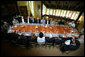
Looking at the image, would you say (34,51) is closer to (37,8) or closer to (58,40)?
(58,40)

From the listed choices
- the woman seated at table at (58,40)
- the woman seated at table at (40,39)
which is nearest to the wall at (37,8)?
the woman seated at table at (40,39)

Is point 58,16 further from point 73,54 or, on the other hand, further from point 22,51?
point 22,51

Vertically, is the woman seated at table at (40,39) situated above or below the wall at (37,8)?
below

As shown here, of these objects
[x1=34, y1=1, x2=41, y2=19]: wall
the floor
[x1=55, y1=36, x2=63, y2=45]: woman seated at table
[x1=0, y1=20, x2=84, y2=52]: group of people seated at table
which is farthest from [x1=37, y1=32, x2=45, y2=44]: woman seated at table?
[x1=34, y1=1, x2=41, y2=19]: wall

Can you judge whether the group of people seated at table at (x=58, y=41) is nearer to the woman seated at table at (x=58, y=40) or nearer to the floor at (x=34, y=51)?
the woman seated at table at (x=58, y=40)

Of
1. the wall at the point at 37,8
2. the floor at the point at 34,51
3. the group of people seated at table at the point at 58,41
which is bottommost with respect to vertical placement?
the floor at the point at 34,51

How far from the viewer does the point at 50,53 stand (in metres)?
3.91

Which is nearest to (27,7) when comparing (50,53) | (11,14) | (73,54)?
(11,14)

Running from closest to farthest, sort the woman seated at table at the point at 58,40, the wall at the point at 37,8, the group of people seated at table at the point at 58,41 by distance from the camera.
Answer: the group of people seated at table at the point at 58,41 → the woman seated at table at the point at 58,40 → the wall at the point at 37,8

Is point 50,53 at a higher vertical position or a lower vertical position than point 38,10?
lower

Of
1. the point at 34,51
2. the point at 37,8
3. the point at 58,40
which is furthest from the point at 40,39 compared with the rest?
the point at 37,8

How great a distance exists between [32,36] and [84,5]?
197 inches

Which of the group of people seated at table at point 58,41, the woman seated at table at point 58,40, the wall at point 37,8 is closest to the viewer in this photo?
the group of people seated at table at point 58,41

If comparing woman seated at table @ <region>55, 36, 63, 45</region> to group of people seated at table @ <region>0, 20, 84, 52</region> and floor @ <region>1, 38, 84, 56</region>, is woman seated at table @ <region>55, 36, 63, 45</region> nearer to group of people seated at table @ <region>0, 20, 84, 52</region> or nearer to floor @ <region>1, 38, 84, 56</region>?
group of people seated at table @ <region>0, 20, 84, 52</region>
